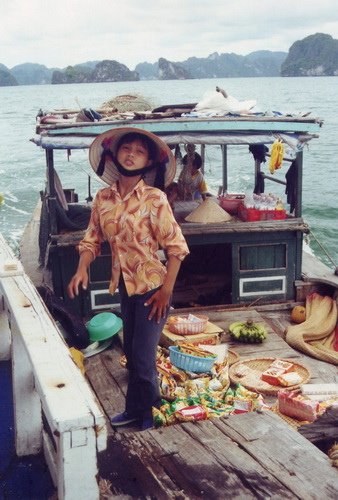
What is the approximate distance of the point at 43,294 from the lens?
6520mm

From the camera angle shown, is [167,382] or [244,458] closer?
[244,458]

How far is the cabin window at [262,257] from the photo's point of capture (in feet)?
22.6

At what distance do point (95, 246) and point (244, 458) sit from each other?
1388 mm

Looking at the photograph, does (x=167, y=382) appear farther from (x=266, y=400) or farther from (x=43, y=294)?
(x=43, y=294)

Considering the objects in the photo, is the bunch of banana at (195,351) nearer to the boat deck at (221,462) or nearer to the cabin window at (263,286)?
the cabin window at (263,286)

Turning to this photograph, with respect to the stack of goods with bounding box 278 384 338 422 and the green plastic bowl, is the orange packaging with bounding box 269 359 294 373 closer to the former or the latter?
the stack of goods with bounding box 278 384 338 422

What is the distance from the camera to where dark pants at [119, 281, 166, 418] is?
3371 mm

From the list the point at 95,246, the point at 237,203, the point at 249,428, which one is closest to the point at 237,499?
the point at 249,428

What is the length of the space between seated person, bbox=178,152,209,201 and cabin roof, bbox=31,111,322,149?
1.77 m

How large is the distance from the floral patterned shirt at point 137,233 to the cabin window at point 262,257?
12.1 ft

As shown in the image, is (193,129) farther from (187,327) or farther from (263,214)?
(187,327)

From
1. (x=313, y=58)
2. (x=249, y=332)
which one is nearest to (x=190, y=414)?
(x=249, y=332)

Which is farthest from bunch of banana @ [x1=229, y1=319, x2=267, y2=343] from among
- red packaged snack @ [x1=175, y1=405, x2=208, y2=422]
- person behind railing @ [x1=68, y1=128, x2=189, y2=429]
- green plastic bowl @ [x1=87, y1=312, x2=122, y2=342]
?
person behind railing @ [x1=68, y1=128, x2=189, y2=429]


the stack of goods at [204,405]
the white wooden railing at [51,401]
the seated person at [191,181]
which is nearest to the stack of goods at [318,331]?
the stack of goods at [204,405]
